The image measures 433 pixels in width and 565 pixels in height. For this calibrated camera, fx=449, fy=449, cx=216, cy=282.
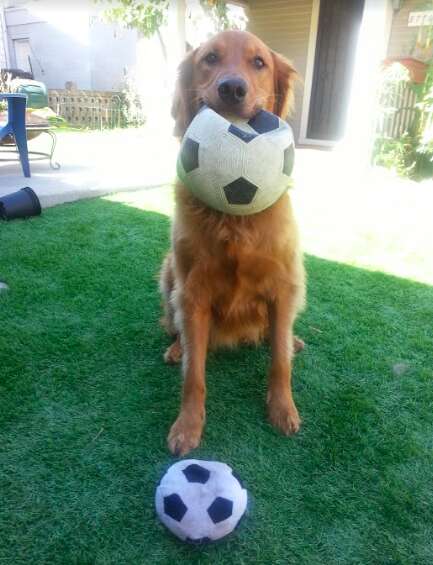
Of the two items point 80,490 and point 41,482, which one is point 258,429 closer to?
point 80,490

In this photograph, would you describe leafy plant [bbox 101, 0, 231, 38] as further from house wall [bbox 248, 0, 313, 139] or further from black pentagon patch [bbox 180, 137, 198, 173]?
black pentagon patch [bbox 180, 137, 198, 173]

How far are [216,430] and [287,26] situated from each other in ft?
36.3

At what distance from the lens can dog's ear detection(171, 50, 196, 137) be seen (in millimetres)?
2230

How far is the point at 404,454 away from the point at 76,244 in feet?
10.3

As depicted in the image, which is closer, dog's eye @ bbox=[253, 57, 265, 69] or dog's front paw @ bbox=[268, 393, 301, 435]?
dog's front paw @ bbox=[268, 393, 301, 435]

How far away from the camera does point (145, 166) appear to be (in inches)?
298

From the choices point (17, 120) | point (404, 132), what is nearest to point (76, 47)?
point (17, 120)

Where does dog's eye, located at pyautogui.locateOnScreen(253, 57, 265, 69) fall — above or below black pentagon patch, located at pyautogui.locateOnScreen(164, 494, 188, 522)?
above

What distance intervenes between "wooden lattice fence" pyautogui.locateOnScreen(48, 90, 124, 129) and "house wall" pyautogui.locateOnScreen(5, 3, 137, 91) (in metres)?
3.96

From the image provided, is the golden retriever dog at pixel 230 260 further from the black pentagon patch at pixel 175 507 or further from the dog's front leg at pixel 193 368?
the black pentagon patch at pixel 175 507

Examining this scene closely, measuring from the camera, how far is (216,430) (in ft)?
6.46

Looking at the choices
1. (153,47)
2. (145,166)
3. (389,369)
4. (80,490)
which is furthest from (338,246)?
(153,47)

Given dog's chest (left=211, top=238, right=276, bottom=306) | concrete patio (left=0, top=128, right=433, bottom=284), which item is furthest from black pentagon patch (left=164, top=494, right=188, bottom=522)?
concrete patio (left=0, top=128, right=433, bottom=284)

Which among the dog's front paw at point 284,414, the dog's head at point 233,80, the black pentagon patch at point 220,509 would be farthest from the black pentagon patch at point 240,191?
the black pentagon patch at point 220,509
